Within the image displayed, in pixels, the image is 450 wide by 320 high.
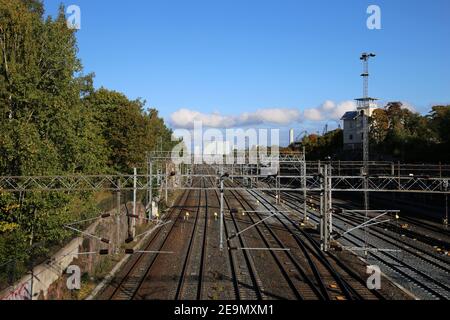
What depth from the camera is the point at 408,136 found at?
184 ft

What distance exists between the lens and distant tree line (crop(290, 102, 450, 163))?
46.8 metres

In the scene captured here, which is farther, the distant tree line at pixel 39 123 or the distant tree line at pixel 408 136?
the distant tree line at pixel 408 136

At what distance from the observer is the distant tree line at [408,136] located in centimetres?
4678

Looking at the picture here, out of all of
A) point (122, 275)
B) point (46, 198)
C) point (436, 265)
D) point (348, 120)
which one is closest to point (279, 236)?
point (436, 265)

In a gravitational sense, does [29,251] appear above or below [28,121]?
below

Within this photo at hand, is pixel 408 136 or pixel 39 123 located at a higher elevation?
pixel 408 136

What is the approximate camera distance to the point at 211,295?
16078mm

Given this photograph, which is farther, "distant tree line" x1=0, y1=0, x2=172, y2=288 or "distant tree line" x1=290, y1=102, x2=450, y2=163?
"distant tree line" x1=290, y1=102, x2=450, y2=163

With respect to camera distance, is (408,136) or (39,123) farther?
(408,136)

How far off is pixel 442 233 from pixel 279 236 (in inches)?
427
